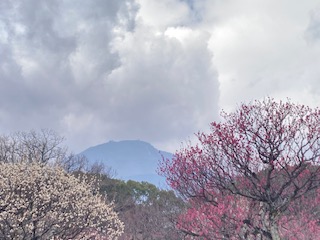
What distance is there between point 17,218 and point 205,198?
20.3 ft

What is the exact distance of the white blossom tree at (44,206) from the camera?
40.3 ft

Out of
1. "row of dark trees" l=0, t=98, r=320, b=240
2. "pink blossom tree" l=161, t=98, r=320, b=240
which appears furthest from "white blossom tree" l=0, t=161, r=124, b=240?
"pink blossom tree" l=161, t=98, r=320, b=240

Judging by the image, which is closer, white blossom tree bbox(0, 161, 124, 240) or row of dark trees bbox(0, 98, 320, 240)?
row of dark trees bbox(0, 98, 320, 240)

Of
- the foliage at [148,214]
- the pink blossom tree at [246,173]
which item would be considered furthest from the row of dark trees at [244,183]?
the foliage at [148,214]

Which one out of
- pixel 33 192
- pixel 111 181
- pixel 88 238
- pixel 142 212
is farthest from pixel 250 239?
pixel 111 181

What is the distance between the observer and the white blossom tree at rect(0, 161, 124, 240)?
1229 centimetres

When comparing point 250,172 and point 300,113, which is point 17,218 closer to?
point 250,172

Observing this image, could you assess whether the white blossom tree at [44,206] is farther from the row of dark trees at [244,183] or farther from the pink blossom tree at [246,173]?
the pink blossom tree at [246,173]

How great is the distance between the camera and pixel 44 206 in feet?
41.8

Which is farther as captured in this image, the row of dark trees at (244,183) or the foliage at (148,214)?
the foliage at (148,214)

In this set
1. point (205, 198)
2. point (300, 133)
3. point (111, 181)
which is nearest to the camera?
point (300, 133)

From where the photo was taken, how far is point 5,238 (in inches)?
481

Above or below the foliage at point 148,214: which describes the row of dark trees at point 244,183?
below

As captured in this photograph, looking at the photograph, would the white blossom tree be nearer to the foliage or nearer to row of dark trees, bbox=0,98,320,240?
row of dark trees, bbox=0,98,320,240
